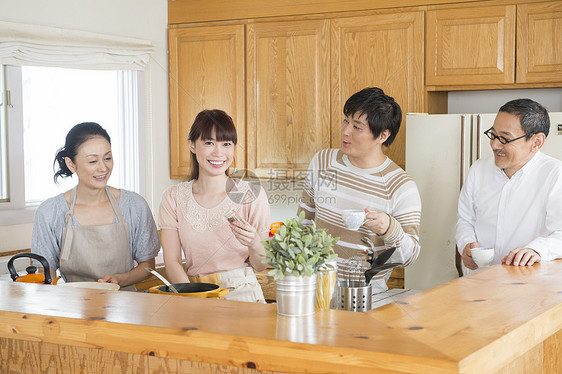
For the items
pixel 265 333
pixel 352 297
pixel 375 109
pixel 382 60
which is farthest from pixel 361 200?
pixel 382 60

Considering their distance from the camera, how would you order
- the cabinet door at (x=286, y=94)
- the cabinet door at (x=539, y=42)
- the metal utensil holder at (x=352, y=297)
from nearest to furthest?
the metal utensil holder at (x=352, y=297), the cabinet door at (x=539, y=42), the cabinet door at (x=286, y=94)

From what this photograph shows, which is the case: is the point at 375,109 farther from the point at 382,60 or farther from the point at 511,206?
the point at 382,60

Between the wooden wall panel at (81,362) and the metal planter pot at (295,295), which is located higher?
the metal planter pot at (295,295)

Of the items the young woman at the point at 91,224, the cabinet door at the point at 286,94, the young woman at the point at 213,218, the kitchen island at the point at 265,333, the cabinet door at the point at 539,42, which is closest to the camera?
the kitchen island at the point at 265,333

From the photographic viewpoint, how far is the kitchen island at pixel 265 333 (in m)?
1.15

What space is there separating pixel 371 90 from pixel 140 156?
228cm

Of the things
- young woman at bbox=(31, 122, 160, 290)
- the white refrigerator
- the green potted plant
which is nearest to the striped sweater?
young woman at bbox=(31, 122, 160, 290)

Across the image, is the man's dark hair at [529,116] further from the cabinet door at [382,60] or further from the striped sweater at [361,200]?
A: the cabinet door at [382,60]

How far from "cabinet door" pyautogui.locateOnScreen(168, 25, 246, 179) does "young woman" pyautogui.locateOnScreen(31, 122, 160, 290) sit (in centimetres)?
202

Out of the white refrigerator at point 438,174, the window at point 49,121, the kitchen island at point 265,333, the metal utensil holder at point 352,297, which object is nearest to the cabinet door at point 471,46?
the white refrigerator at point 438,174

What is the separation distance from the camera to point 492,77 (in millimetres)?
3594

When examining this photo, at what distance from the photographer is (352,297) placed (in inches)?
64.8

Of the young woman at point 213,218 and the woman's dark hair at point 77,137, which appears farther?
the woman's dark hair at point 77,137

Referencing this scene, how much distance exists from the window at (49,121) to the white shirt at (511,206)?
2.40m
